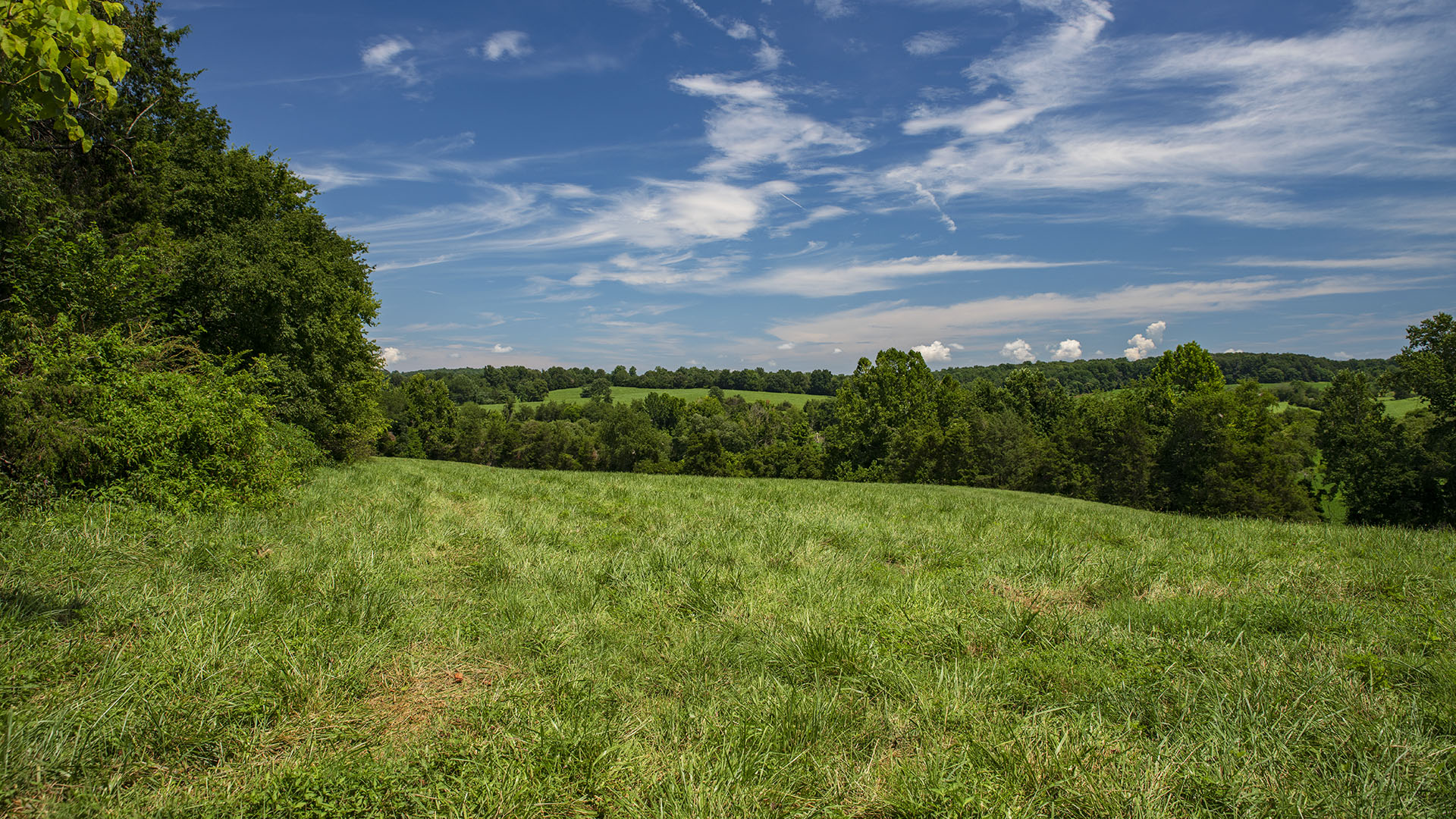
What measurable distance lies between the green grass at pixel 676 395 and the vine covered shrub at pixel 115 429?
305 ft

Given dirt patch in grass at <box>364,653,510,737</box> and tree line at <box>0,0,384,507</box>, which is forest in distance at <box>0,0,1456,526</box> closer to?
tree line at <box>0,0,384,507</box>

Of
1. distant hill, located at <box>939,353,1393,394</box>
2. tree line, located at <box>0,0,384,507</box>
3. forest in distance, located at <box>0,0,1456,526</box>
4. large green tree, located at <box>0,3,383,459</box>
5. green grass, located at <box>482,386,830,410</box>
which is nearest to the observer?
tree line, located at <box>0,0,384,507</box>

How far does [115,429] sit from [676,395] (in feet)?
325

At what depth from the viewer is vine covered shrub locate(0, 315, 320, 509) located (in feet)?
22.6

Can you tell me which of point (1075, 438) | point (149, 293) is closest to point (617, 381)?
point (1075, 438)

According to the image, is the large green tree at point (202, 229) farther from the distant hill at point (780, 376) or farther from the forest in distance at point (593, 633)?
the distant hill at point (780, 376)

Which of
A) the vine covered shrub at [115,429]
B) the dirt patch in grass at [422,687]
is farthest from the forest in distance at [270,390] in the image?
the dirt patch in grass at [422,687]

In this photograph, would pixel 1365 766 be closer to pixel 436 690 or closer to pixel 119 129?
pixel 436 690

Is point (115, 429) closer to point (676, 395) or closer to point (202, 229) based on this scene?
point (202, 229)

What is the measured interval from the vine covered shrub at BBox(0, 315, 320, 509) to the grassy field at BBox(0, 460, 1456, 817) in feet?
4.10

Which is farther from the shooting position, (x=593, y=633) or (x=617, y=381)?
(x=617, y=381)

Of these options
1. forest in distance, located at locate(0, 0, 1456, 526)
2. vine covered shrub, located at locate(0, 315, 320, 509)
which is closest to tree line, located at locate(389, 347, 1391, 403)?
forest in distance, located at locate(0, 0, 1456, 526)

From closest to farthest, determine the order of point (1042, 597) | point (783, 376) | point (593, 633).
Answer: point (593, 633) < point (1042, 597) < point (783, 376)

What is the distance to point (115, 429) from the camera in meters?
7.41
